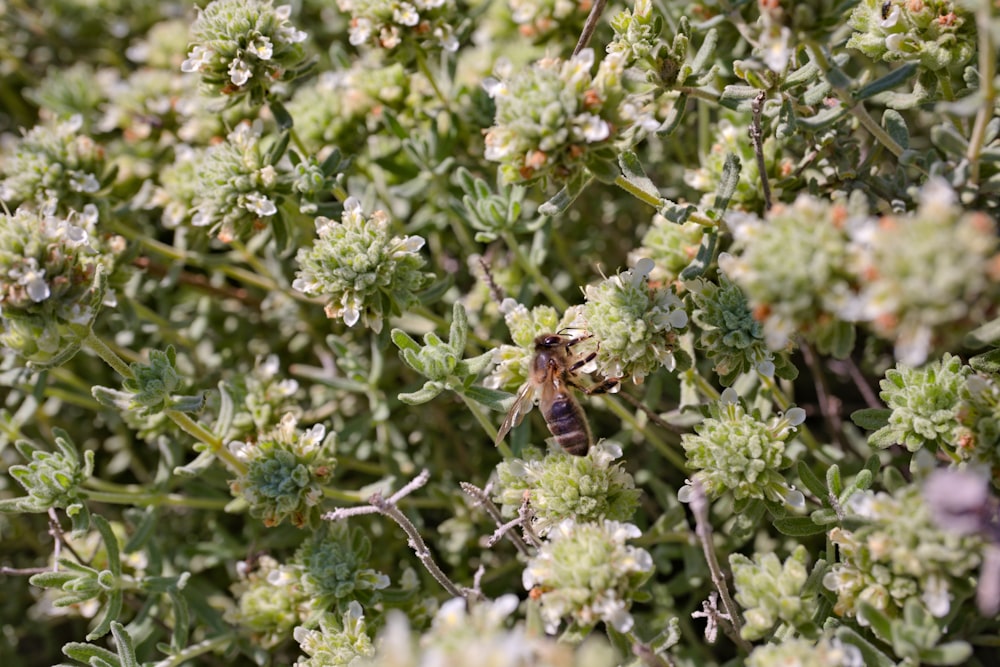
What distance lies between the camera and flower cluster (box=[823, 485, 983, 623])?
2.79 m

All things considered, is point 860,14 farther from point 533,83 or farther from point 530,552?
point 530,552

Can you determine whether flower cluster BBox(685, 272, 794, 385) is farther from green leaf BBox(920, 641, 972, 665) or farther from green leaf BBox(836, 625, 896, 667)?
green leaf BBox(920, 641, 972, 665)

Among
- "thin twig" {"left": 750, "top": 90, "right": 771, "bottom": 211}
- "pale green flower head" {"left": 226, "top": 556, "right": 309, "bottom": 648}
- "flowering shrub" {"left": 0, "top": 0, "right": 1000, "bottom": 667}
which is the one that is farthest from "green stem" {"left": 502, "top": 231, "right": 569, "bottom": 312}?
"pale green flower head" {"left": 226, "top": 556, "right": 309, "bottom": 648}

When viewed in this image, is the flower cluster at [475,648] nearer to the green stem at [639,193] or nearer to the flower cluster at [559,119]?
the flower cluster at [559,119]

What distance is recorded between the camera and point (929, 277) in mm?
2285

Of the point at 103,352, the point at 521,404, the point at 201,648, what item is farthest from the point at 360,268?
the point at 201,648

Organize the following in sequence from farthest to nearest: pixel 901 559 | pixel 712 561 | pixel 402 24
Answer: pixel 402 24 < pixel 712 561 < pixel 901 559

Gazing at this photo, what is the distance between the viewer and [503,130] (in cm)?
325

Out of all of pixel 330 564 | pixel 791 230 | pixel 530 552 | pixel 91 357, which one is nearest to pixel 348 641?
pixel 330 564

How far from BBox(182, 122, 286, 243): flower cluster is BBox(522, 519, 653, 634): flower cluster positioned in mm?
2180

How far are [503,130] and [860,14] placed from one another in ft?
5.99

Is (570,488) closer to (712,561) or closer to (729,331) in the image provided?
(712,561)

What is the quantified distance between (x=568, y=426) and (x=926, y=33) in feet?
7.45

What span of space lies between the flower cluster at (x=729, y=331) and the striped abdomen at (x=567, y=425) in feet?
2.03
